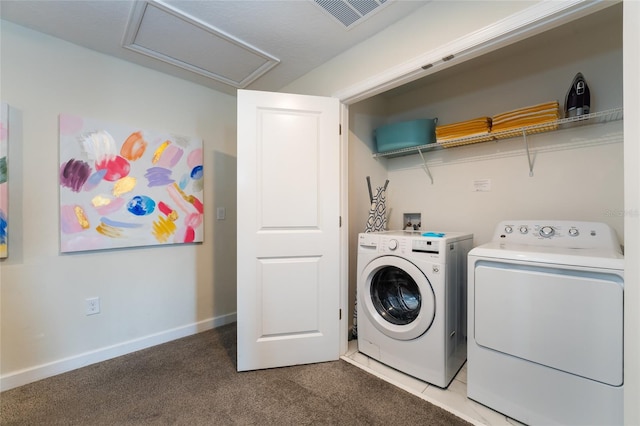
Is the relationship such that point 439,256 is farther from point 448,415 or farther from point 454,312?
point 448,415

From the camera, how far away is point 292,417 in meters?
1.32

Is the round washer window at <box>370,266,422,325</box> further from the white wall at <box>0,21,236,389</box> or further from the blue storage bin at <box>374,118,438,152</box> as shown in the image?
the white wall at <box>0,21,236,389</box>

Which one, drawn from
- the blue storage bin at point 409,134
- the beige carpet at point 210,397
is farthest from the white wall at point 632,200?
the blue storage bin at point 409,134

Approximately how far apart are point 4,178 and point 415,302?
8.76ft

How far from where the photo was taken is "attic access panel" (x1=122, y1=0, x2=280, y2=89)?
1.55 m

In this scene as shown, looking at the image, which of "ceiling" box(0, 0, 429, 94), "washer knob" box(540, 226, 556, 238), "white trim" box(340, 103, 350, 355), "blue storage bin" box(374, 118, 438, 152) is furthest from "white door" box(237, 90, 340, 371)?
"washer knob" box(540, 226, 556, 238)

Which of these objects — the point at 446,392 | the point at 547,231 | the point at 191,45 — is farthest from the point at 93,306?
the point at 547,231

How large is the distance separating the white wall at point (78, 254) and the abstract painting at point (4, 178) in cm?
4

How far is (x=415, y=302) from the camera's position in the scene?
1776mm

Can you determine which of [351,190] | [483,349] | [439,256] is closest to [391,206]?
[351,190]

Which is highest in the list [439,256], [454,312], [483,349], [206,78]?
[206,78]

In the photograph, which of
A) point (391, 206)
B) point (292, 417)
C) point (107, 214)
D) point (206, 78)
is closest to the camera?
point (292, 417)

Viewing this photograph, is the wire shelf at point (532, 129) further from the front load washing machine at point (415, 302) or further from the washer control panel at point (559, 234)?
the front load washing machine at point (415, 302)

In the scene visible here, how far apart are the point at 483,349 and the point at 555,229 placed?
0.84 m
